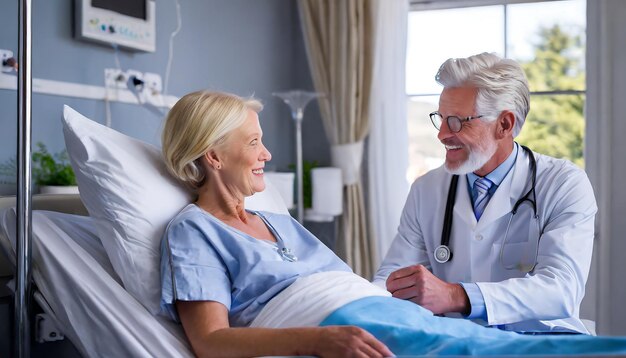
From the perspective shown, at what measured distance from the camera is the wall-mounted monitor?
8.27 ft

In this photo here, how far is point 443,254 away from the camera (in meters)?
1.95

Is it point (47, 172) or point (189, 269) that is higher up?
point (47, 172)

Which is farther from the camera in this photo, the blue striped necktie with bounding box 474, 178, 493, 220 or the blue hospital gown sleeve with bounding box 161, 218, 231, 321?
the blue striped necktie with bounding box 474, 178, 493, 220

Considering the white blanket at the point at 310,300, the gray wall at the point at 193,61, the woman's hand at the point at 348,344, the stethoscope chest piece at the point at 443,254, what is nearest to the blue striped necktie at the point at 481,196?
the stethoscope chest piece at the point at 443,254

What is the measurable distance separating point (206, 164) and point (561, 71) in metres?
2.54

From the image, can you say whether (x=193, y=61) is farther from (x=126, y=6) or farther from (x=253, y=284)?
(x=253, y=284)

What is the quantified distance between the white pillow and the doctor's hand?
55cm

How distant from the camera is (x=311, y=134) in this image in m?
4.04

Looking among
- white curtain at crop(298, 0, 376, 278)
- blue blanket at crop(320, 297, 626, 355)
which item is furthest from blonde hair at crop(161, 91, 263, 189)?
white curtain at crop(298, 0, 376, 278)

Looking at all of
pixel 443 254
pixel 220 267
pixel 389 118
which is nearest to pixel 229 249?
pixel 220 267

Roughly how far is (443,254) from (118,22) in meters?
1.57

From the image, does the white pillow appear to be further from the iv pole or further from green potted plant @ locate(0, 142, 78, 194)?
green potted plant @ locate(0, 142, 78, 194)

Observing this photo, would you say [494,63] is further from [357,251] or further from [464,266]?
[357,251]

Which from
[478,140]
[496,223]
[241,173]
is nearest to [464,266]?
[496,223]
